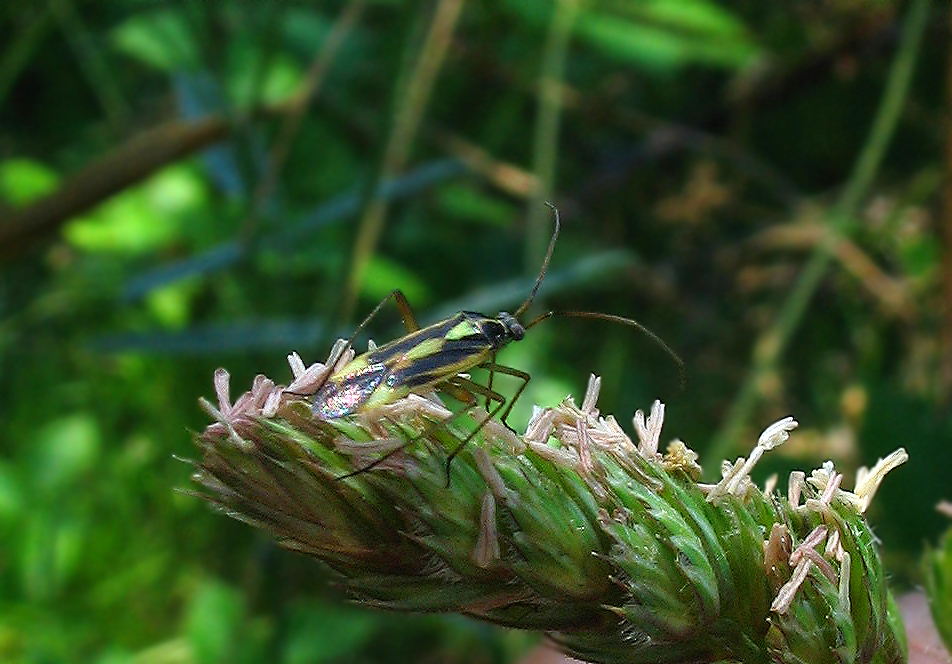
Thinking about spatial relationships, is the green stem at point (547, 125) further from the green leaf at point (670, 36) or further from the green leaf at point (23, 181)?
the green leaf at point (23, 181)

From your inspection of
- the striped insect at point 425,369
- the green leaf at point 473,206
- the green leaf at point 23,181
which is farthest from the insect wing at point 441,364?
the green leaf at point 23,181

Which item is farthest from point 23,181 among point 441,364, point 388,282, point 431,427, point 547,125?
point 431,427

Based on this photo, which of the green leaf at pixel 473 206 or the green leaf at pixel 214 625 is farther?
the green leaf at pixel 473 206

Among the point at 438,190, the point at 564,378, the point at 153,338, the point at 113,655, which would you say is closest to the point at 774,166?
the point at 438,190

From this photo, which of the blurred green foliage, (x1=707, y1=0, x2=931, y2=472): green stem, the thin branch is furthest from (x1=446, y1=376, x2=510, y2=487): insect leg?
(x1=707, y1=0, x2=931, y2=472): green stem

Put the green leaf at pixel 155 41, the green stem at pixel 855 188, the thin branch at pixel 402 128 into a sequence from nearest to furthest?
the thin branch at pixel 402 128 < the green stem at pixel 855 188 < the green leaf at pixel 155 41

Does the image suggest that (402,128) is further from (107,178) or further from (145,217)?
(145,217)
